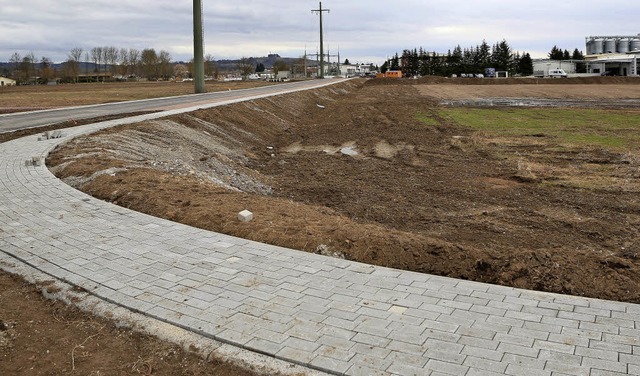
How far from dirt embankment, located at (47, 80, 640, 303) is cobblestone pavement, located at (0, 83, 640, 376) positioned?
0.55m

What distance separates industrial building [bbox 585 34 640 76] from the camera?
102 metres

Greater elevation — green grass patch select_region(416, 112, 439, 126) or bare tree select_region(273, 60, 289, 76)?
bare tree select_region(273, 60, 289, 76)

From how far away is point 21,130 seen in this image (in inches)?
704

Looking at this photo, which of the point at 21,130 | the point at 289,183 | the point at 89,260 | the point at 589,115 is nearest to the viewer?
the point at 89,260

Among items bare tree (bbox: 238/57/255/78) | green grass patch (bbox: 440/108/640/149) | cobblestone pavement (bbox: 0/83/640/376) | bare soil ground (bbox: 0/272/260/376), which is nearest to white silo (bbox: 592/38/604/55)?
bare tree (bbox: 238/57/255/78)

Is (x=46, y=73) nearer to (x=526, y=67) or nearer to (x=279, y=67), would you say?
(x=279, y=67)

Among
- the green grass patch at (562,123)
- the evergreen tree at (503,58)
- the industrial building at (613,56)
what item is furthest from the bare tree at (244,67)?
the green grass patch at (562,123)

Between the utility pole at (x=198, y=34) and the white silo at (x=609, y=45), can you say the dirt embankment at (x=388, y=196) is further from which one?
the white silo at (x=609, y=45)

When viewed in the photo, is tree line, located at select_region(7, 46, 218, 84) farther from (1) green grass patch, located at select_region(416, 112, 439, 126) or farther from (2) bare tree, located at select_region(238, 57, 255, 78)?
(1) green grass patch, located at select_region(416, 112, 439, 126)

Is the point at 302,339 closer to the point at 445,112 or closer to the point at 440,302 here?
the point at 440,302

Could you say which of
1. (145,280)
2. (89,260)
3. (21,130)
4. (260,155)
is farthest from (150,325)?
(21,130)

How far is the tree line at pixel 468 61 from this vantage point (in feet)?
384

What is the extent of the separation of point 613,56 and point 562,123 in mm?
98323

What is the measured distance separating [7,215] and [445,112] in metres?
27.2
